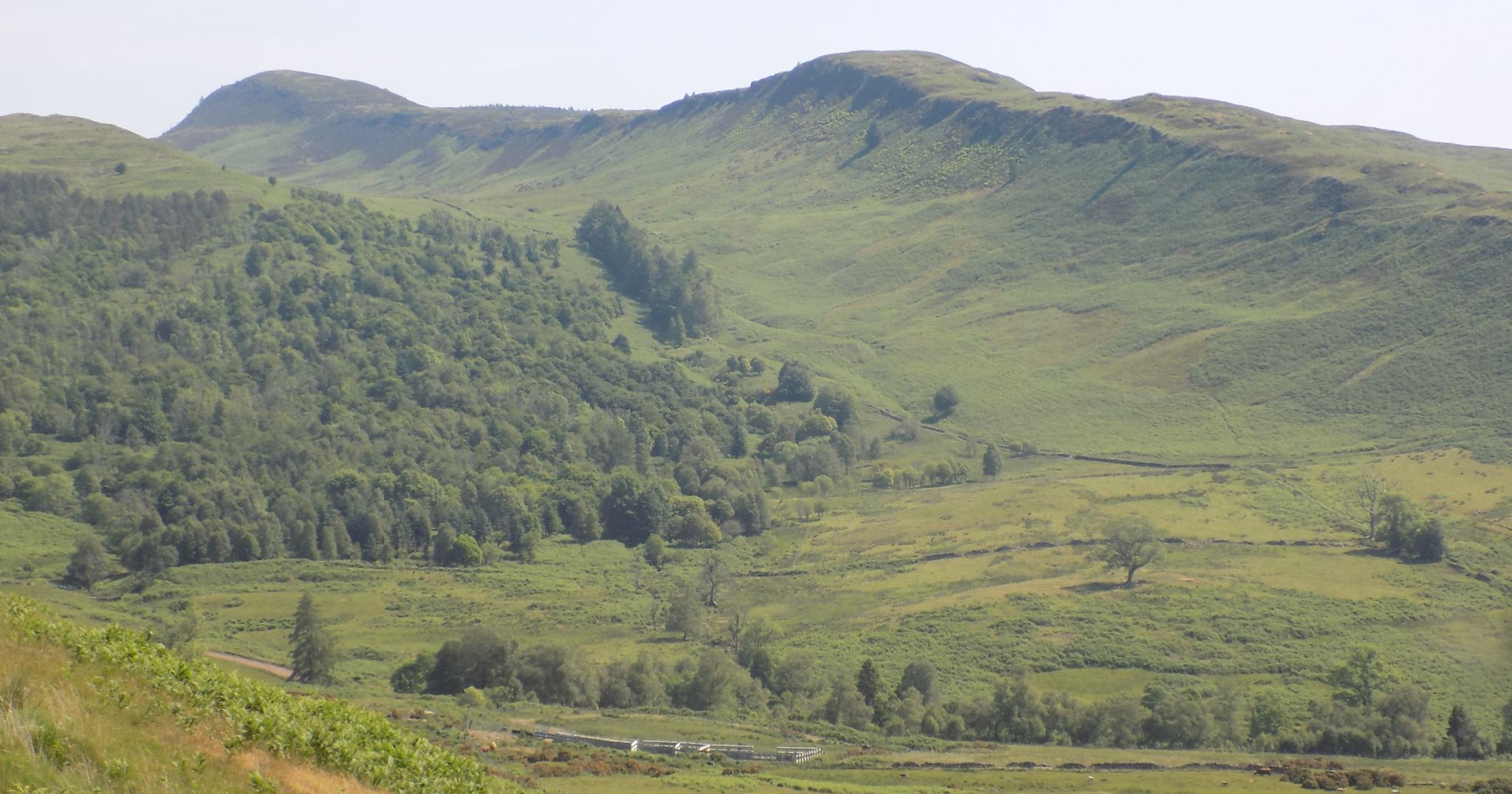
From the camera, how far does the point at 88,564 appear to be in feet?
302

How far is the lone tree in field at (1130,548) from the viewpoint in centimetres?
9812

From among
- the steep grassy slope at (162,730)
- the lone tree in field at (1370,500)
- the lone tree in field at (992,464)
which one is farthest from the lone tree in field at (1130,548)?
the steep grassy slope at (162,730)

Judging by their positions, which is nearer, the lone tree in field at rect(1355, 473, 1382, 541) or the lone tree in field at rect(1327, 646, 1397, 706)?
the lone tree in field at rect(1327, 646, 1397, 706)

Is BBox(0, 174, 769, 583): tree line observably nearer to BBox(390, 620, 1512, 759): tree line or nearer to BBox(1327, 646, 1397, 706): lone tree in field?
BBox(390, 620, 1512, 759): tree line

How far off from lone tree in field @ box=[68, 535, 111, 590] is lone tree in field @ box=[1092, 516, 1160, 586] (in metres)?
73.1

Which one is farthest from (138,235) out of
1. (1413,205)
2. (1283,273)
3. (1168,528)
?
(1413,205)

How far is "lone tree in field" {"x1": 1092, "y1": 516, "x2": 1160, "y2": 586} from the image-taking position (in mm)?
98125

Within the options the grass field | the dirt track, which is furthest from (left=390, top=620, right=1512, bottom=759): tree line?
the dirt track

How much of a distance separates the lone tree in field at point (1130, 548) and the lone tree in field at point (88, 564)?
73114mm

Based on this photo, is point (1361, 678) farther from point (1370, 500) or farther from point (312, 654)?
point (312, 654)

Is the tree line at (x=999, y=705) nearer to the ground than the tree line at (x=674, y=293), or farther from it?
nearer to the ground

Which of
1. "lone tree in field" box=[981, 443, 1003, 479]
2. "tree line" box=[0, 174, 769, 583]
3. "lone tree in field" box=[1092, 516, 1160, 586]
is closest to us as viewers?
"lone tree in field" box=[1092, 516, 1160, 586]

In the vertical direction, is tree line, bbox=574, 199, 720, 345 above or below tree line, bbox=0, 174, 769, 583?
above

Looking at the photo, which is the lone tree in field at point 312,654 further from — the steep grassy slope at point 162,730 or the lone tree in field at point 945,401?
the lone tree in field at point 945,401
